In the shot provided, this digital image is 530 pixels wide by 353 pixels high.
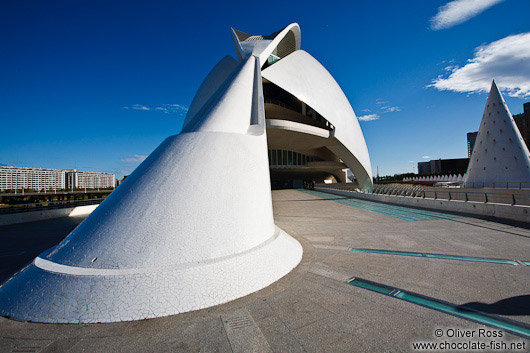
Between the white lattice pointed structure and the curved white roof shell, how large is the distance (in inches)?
360

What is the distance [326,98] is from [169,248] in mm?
23276

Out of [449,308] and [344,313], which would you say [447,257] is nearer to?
[449,308]

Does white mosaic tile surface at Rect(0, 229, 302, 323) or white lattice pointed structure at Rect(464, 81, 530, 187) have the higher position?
white lattice pointed structure at Rect(464, 81, 530, 187)

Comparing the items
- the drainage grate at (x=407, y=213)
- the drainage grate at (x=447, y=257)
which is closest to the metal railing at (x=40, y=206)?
the drainage grate at (x=447, y=257)

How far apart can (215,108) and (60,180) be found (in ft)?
237

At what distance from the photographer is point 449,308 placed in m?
2.54

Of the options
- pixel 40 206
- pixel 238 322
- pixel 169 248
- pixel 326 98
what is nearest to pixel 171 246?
pixel 169 248

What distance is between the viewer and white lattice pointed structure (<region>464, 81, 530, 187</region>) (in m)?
17.6


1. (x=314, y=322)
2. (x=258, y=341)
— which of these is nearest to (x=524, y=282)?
(x=314, y=322)

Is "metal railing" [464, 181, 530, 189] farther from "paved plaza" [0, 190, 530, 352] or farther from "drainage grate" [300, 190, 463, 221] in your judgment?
"paved plaza" [0, 190, 530, 352]

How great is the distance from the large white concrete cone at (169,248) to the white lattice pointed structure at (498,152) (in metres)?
21.8

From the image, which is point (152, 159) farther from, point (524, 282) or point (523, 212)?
point (523, 212)

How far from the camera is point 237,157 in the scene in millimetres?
4273

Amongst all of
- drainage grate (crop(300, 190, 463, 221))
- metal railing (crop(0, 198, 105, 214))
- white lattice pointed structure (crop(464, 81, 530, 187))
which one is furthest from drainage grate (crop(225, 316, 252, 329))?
white lattice pointed structure (crop(464, 81, 530, 187))
